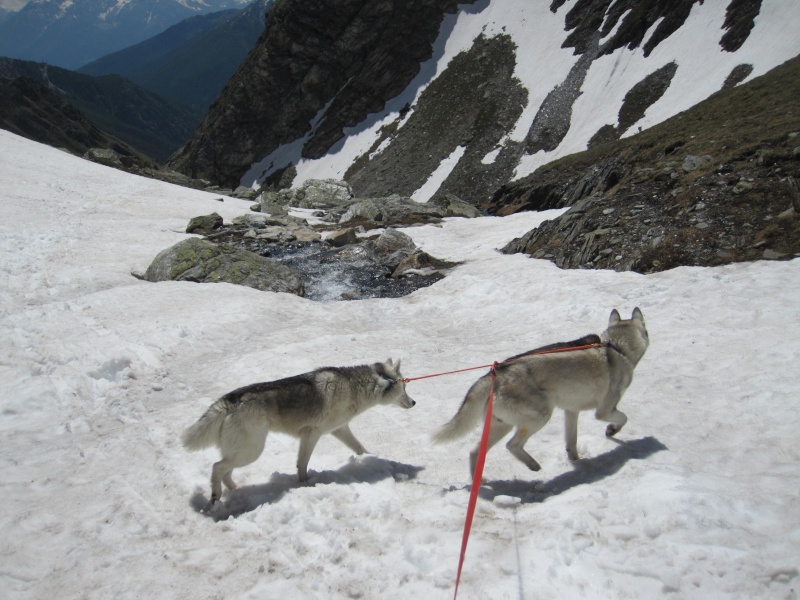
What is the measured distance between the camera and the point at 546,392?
663 cm

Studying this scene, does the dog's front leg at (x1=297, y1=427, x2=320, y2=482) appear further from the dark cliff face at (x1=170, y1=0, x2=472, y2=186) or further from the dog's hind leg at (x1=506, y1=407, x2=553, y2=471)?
the dark cliff face at (x1=170, y1=0, x2=472, y2=186)

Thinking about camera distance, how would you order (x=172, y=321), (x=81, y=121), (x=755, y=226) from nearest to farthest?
(x=172, y=321) < (x=755, y=226) < (x=81, y=121)

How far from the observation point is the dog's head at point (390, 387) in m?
7.84

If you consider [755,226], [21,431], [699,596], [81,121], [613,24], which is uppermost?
[613,24]

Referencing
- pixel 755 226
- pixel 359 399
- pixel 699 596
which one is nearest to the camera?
pixel 699 596

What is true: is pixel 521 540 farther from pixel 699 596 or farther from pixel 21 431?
pixel 21 431

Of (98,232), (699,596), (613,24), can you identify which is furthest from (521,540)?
(613,24)

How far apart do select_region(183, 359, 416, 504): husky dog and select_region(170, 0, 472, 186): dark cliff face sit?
110920 millimetres

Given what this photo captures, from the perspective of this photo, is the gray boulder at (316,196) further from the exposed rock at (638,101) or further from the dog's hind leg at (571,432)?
the dog's hind leg at (571,432)

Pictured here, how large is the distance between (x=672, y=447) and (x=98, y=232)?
33110 millimetres

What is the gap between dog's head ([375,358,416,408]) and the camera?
7.84m

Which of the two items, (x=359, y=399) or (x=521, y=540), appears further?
(x=359, y=399)

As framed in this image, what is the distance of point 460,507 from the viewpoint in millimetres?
6000

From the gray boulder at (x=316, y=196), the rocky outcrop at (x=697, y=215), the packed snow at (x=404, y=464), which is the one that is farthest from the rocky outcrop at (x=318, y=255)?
the gray boulder at (x=316, y=196)
